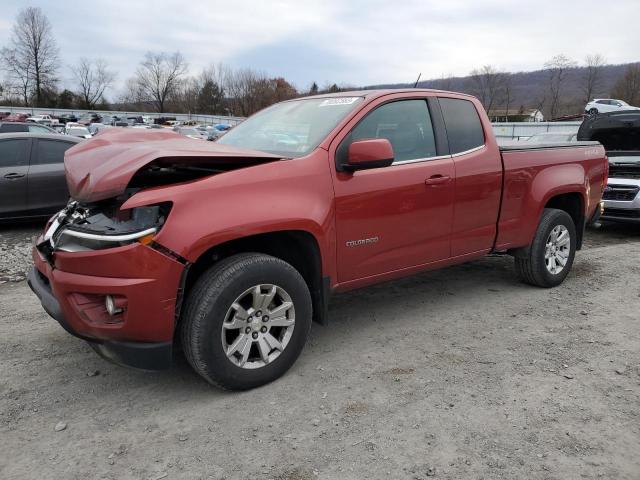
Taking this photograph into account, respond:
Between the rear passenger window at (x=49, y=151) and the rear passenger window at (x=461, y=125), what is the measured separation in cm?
566

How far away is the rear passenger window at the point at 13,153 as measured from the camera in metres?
7.25

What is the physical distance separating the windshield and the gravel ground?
1495 mm

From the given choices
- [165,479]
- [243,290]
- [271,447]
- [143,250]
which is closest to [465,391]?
[271,447]

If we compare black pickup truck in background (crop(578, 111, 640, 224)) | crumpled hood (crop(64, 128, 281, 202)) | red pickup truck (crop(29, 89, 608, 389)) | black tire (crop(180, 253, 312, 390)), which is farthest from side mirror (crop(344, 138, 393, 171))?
black pickup truck in background (crop(578, 111, 640, 224))

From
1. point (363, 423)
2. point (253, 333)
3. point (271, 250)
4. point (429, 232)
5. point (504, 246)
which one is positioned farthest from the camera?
point (504, 246)

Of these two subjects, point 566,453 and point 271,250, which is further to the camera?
point 271,250

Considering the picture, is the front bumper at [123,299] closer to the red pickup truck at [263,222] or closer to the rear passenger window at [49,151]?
the red pickup truck at [263,222]

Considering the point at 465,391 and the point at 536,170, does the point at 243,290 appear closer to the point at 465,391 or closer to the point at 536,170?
the point at 465,391

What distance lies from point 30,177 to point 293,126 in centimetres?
505

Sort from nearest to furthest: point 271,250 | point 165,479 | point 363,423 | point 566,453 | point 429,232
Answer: point 165,479
point 566,453
point 363,423
point 271,250
point 429,232

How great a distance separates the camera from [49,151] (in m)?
7.54

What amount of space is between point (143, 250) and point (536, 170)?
12.0 ft

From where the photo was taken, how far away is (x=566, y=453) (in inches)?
101

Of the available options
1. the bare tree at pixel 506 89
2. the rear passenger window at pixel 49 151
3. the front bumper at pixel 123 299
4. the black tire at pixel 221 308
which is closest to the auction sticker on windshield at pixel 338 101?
the black tire at pixel 221 308
